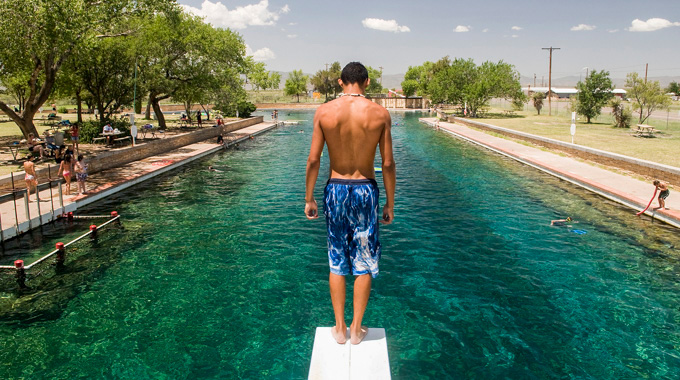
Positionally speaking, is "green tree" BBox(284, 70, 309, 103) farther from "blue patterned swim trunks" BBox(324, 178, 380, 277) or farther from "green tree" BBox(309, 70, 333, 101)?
"blue patterned swim trunks" BBox(324, 178, 380, 277)

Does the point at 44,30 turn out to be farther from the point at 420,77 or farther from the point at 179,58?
the point at 420,77

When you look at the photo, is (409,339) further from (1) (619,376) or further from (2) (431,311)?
(1) (619,376)

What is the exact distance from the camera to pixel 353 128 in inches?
156

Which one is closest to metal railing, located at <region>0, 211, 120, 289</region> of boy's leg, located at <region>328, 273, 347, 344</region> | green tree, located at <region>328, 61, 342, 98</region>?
boy's leg, located at <region>328, 273, 347, 344</region>

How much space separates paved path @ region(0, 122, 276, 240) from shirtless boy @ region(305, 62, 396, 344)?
1094 cm

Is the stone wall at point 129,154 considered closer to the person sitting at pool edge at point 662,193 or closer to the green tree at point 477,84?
the person sitting at pool edge at point 662,193

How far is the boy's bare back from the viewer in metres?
3.97

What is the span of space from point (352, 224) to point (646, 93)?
41.5 metres

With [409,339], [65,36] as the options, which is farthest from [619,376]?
[65,36]

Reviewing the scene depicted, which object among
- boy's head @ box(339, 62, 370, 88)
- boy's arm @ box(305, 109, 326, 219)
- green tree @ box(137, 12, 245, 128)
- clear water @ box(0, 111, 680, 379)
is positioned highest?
green tree @ box(137, 12, 245, 128)

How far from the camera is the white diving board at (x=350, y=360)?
398 cm

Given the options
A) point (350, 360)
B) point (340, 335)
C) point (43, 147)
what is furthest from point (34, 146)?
point (350, 360)

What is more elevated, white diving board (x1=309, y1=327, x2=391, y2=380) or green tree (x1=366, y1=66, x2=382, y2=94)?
green tree (x1=366, y1=66, x2=382, y2=94)

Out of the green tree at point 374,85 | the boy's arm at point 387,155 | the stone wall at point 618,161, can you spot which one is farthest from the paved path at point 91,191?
the green tree at point 374,85
